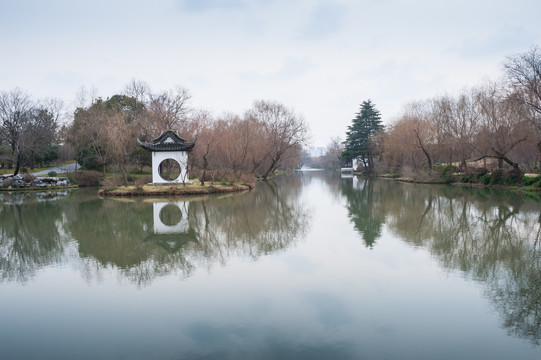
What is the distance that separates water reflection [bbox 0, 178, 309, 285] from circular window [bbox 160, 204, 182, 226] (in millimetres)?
35

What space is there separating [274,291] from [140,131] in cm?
3478

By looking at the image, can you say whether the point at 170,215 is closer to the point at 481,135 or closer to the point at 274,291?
the point at 274,291

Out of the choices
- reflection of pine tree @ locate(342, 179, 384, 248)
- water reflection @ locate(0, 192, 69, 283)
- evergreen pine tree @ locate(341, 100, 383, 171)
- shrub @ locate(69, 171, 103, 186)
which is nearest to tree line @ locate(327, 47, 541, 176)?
evergreen pine tree @ locate(341, 100, 383, 171)

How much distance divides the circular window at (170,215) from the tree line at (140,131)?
503 inches

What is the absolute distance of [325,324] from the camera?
14.7 feet

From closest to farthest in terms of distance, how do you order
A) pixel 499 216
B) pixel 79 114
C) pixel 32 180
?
pixel 499 216 → pixel 32 180 → pixel 79 114

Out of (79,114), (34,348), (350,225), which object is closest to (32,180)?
(79,114)

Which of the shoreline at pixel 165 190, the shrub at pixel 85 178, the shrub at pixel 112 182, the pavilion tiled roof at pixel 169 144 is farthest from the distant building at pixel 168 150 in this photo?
the shrub at pixel 85 178

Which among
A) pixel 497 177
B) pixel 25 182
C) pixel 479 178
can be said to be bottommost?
pixel 25 182

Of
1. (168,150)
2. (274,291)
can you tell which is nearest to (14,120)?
(168,150)

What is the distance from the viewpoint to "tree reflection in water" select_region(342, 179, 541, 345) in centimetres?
504

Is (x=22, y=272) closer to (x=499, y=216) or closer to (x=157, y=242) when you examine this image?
(x=157, y=242)

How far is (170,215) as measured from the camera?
13.8m

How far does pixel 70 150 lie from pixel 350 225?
160ft
